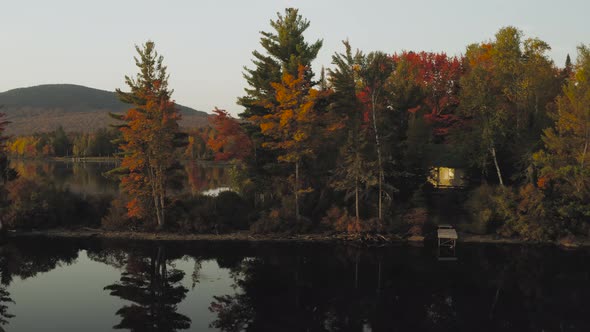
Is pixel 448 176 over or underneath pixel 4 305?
over

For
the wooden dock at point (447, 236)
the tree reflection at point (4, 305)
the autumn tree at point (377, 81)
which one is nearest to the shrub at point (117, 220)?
the tree reflection at point (4, 305)

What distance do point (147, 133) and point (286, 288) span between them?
18.9 metres

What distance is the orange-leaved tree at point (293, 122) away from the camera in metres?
36.3

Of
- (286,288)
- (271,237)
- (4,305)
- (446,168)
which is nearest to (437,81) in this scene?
(446,168)

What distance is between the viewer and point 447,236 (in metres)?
33.4

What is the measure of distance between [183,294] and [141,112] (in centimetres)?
1815

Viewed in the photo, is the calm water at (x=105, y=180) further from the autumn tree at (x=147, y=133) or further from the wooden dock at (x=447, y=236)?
the wooden dock at (x=447, y=236)

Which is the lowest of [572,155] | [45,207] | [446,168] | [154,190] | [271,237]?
[271,237]

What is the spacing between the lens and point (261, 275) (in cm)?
2697

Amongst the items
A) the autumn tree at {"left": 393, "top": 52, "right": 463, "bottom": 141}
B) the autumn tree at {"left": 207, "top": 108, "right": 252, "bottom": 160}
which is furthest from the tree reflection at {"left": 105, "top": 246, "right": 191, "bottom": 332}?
the autumn tree at {"left": 393, "top": 52, "right": 463, "bottom": 141}

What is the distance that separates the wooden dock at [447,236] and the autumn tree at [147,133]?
926 inches

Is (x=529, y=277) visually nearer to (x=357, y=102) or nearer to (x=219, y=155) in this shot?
(x=357, y=102)

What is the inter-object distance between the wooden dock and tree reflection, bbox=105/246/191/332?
2023 centimetres

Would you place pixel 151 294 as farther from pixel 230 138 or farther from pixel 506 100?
pixel 506 100
